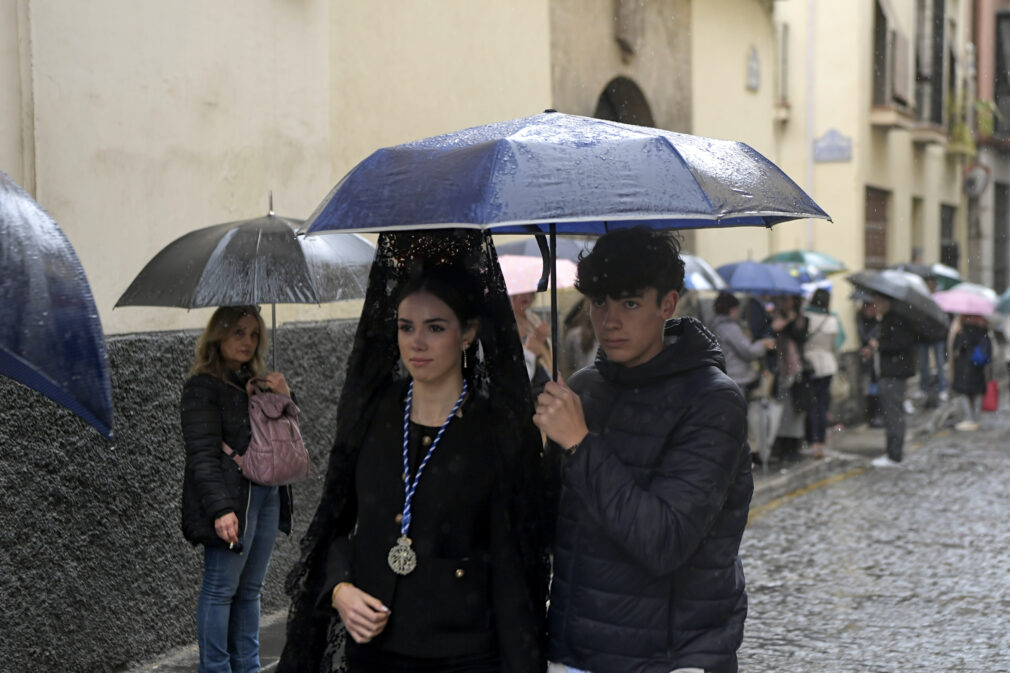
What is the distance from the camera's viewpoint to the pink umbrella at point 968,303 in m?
16.3

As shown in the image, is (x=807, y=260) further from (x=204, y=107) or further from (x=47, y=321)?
(x=47, y=321)

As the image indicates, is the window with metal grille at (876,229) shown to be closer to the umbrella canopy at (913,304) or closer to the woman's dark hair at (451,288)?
the umbrella canopy at (913,304)

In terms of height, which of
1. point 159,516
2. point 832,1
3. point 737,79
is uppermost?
point 832,1

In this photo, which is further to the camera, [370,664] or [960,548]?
[960,548]

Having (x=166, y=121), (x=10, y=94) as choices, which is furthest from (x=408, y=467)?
(x=166, y=121)

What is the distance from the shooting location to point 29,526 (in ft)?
17.2

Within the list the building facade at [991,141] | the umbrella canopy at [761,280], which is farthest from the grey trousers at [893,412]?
the building facade at [991,141]

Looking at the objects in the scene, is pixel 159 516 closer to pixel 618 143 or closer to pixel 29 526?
pixel 29 526

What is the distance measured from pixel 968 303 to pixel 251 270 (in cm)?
1350

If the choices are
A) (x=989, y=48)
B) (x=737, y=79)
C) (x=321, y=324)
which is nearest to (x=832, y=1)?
(x=737, y=79)

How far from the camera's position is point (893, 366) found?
1292cm

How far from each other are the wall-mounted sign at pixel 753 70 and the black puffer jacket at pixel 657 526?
42.3 ft

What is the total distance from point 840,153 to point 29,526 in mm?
15620

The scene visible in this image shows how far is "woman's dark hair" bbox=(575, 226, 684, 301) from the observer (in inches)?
114
